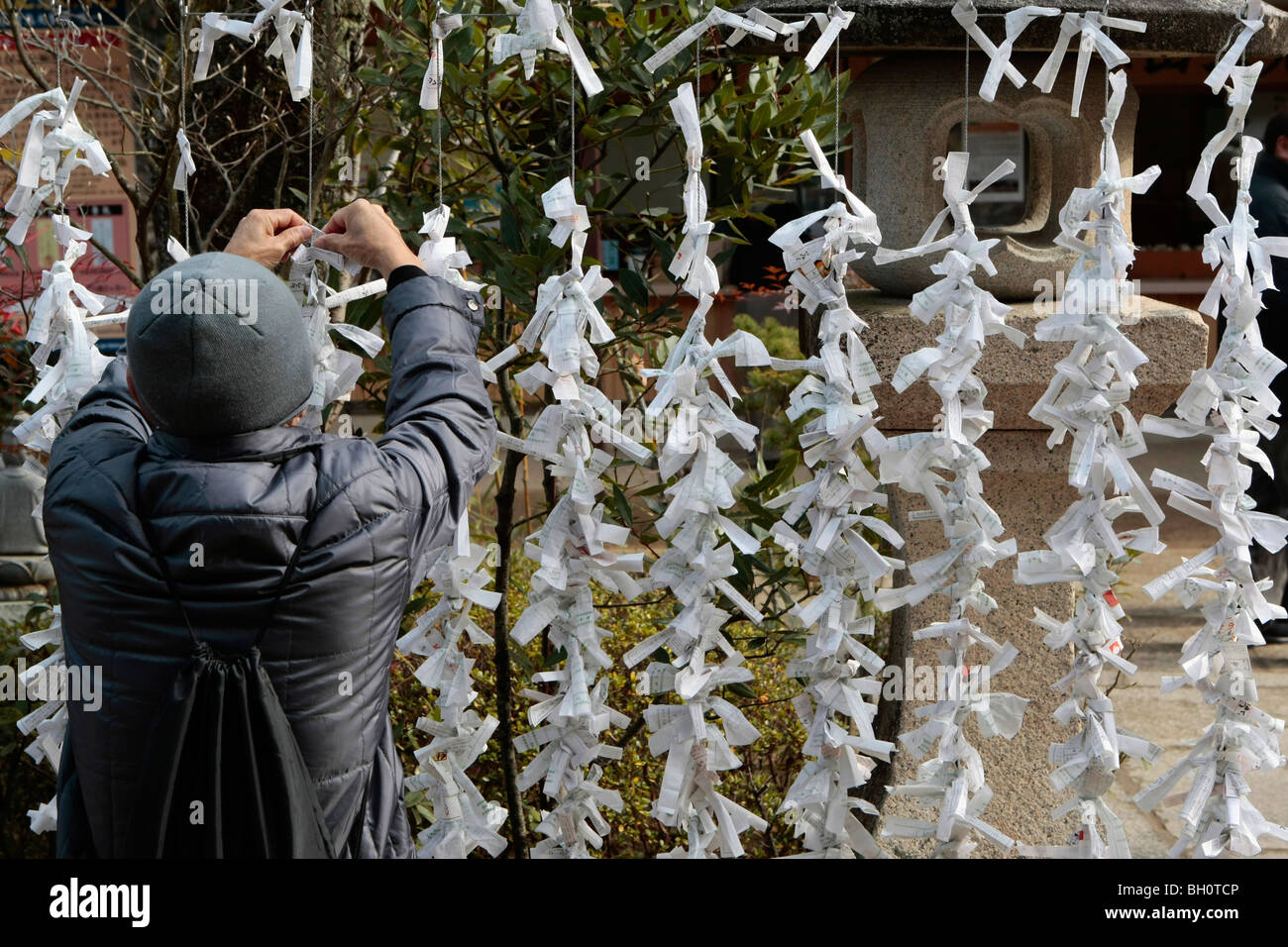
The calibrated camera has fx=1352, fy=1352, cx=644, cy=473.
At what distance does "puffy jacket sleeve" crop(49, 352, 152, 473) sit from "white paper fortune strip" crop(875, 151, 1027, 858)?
1.01 meters

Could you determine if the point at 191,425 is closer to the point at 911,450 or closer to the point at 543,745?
the point at 543,745

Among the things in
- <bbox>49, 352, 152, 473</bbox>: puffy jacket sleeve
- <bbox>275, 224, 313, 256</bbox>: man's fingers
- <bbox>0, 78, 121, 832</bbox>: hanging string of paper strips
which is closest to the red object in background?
<bbox>0, 78, 121, 832</bbox>: hanging string of paper strips

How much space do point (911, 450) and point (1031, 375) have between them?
396mm

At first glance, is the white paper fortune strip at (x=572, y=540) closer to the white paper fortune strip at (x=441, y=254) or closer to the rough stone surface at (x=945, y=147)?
the white paper fortune strip at (x=441, y=254)

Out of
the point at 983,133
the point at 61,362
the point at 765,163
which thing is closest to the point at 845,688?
the point at 765,163

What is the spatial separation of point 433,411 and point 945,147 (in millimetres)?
1116

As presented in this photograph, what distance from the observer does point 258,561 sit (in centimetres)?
148

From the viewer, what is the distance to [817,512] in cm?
199

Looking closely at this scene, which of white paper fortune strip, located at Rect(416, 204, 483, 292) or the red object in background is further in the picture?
the red object in background

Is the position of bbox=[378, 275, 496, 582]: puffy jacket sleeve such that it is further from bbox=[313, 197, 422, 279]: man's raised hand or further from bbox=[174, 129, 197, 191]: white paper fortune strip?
bbox=[174, 129, 197, 191]: white paper fortune strip

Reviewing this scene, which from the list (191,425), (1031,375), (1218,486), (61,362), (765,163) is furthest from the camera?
(765,163)

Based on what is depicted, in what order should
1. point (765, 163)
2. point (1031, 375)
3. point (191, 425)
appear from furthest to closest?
point (765, 163) → point (1031, 375) → point (191, 425)

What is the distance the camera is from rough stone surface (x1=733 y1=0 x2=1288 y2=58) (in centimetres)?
198

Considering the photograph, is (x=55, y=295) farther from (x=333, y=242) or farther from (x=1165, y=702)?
(x=1165, y=702)
